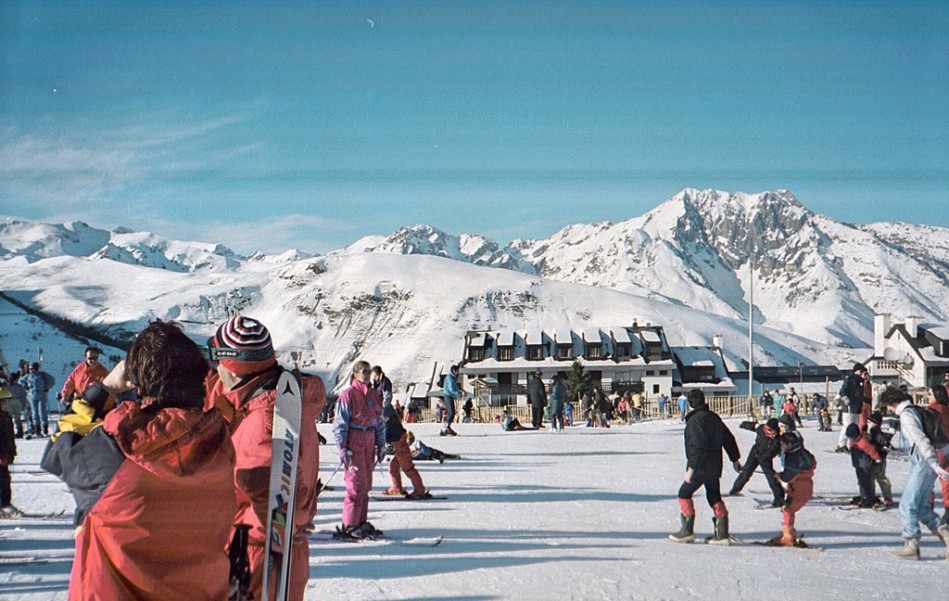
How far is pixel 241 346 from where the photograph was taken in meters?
3.22

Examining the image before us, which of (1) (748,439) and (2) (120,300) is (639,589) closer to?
(1) (748,439)

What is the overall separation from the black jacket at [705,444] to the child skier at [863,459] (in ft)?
8.09

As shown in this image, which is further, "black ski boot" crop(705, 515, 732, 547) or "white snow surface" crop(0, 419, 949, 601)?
"black ski boot" crop(705, 515, 732, 547)

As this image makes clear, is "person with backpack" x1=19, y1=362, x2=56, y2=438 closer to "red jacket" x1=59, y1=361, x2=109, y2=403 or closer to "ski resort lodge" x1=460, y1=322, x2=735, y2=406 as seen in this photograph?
"red jacket" x1=59, y1=361, x2=109, y2=403

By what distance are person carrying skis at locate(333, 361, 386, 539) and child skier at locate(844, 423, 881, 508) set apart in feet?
17.4

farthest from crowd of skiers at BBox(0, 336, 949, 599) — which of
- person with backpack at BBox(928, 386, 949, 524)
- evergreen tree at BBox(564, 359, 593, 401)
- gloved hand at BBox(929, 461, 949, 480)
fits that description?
evergreen tree at BBox(564, 359, 593, 401)

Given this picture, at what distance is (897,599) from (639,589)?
5.80 feet

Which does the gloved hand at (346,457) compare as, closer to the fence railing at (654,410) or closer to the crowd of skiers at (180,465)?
the crowd of skiers at (180,465)

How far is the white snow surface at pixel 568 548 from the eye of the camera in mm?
5574

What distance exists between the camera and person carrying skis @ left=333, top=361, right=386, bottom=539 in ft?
23.3

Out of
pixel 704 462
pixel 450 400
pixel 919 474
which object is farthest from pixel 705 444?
pixel 450 400

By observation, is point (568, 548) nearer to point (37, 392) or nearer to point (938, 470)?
point (938, 470)

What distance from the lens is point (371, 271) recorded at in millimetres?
122000

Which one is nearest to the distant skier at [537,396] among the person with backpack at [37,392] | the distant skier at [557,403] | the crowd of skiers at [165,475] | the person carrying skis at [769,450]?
the distant skier at [557,403]
